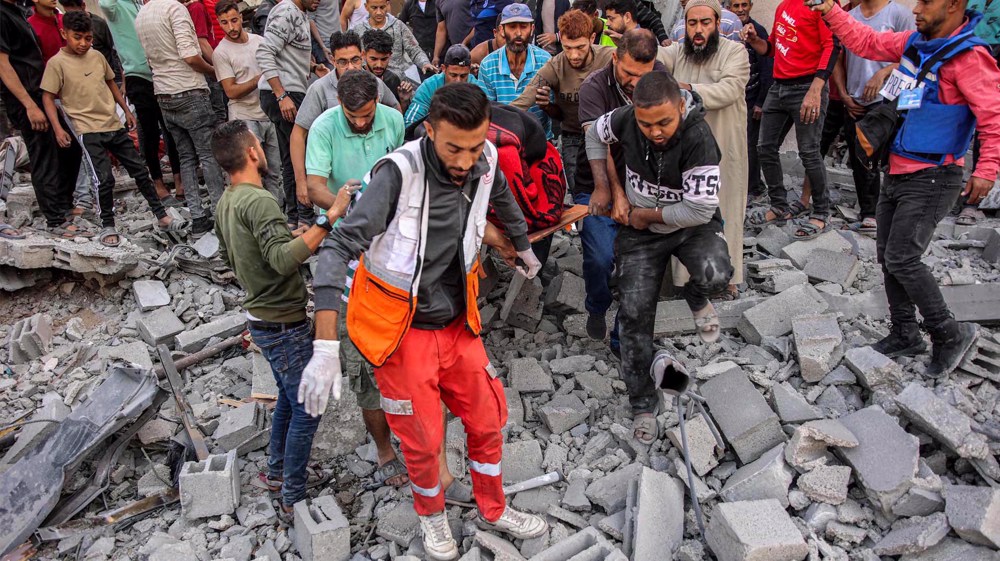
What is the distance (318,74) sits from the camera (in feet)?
21.8

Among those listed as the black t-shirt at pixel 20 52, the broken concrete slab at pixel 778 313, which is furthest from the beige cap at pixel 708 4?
the black t-shirt at pixel 20 52

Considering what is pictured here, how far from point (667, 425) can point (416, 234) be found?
204cm

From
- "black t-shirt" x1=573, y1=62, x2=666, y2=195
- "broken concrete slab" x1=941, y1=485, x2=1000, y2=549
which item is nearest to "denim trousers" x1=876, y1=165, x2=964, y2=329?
"broken concrete slab" x1=941, y1=485, x2=1000, y2=549

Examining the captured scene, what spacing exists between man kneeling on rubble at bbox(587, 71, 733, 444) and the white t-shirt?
155 inches

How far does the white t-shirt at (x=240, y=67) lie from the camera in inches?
252

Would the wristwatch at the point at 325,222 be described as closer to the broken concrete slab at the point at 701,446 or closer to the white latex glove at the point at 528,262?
the white latex glove at the point at 528,262

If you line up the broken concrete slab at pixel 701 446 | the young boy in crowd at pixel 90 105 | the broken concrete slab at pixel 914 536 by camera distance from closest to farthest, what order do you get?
the broken concrete slab at pixel 914 536, the broken concrete slab at pixel 701 446, the young boy in crowd at pixel 90 105

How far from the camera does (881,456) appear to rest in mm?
3395

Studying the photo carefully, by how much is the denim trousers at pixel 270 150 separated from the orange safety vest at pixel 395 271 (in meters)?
4.09

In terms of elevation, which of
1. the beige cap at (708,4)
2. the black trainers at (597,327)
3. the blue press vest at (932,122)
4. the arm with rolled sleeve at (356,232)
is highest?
the beige cap at (708,4)

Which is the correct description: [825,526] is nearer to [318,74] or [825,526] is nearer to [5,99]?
[318,74]

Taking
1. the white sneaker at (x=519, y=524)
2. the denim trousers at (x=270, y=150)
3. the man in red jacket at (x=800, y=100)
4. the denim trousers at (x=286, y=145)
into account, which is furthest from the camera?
the denim trousers at (x=270, y=150)

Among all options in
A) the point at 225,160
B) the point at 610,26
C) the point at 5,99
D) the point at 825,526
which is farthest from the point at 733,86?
the point at 5,99

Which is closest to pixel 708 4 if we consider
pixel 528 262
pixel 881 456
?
pixel 528 262
